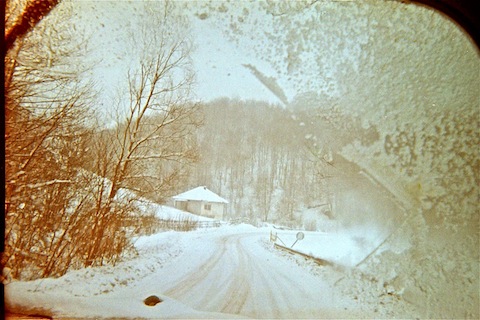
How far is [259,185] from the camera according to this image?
368cm

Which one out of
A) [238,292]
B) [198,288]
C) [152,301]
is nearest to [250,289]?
[238,292]

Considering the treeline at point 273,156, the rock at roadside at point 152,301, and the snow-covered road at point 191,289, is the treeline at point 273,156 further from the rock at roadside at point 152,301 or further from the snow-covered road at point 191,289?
the rock at roadside at point 152,301

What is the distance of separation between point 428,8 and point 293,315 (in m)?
2.95

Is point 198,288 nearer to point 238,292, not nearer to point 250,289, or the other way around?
point 238,292

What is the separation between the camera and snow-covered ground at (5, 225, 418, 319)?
103 inches

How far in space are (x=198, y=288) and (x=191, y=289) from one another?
7cm

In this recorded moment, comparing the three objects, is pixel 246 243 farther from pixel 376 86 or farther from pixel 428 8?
pixel 428 8

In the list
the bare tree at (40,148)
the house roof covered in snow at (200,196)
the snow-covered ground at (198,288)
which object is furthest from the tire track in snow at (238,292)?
the bare tree at (40,148)

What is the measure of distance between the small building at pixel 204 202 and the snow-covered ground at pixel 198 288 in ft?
2.07

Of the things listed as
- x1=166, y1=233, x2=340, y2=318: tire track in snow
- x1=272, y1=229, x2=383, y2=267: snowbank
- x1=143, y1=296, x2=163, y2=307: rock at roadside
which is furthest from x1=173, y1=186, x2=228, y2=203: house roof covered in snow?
x1=143, y1=296, x2=163, y2=307: rock at roadside

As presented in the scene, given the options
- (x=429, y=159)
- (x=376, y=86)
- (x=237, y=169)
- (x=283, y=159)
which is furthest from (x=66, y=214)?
(x=429, y=159)

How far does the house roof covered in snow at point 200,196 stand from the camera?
161 inches

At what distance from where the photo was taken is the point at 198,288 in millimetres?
2988

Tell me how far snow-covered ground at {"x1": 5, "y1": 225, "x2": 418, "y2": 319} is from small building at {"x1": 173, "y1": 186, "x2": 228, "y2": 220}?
24.8 inches
